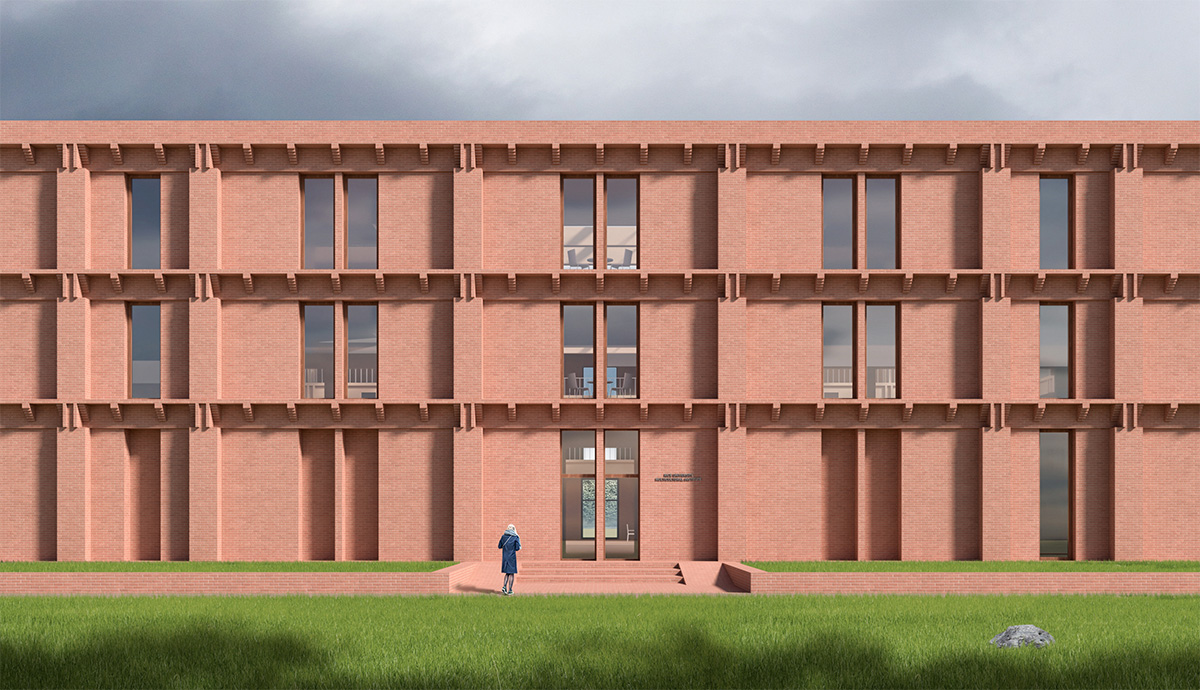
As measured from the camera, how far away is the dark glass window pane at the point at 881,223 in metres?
28.7

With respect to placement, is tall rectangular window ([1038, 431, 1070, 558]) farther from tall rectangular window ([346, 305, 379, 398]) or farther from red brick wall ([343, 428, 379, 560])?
tall rectangular window ([346, 305, 379, 398])

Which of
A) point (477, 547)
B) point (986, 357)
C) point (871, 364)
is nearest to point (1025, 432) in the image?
point (986, 357)

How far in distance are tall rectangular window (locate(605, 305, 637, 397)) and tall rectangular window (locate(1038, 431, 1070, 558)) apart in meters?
12.8

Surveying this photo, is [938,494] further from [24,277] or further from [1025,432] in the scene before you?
[24,277]

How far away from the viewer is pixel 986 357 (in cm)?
2784

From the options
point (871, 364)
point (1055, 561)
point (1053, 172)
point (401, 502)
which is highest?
point (1053, 172)

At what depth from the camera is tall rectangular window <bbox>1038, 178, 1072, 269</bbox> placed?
94.4 ft

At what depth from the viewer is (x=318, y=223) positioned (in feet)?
94.5

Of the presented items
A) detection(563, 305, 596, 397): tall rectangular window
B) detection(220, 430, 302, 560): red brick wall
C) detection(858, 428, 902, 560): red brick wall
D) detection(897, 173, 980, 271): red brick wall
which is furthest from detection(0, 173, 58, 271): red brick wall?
detection(897, 173, 980, 271): red brick wall

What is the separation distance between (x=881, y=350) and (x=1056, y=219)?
6989 mm

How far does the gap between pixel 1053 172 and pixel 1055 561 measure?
11966mm

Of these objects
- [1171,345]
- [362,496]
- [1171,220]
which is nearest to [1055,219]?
[1171,220]

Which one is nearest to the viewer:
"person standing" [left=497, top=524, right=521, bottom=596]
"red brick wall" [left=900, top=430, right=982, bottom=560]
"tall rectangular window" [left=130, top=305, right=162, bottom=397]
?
"person standing" [left=497, top=524, right=521, bottom=596]

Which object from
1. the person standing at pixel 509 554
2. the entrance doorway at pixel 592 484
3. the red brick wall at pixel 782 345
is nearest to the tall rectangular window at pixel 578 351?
the entrance doorway at pixel 592 484
